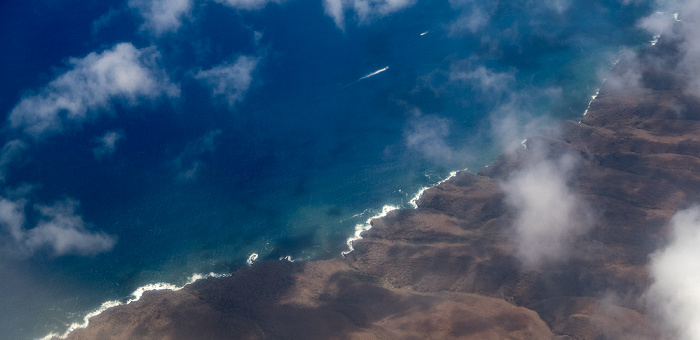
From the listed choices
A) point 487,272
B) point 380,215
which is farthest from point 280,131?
point 487,272

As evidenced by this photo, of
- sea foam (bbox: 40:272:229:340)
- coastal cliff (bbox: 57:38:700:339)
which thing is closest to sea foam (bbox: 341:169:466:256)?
coastal cliff (bbox: 57:38:700:339)

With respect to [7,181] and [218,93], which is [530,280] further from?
[7,181]

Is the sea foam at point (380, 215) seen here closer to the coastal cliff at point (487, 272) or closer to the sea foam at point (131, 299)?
the coastal cliff at point (487, 272)

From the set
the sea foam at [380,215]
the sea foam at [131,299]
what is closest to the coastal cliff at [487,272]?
the sea foam at [380,215]

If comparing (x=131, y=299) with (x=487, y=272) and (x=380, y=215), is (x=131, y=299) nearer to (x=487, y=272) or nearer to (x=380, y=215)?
(x=380, y=215)

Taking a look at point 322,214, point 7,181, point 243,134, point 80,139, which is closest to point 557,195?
point 322,214
